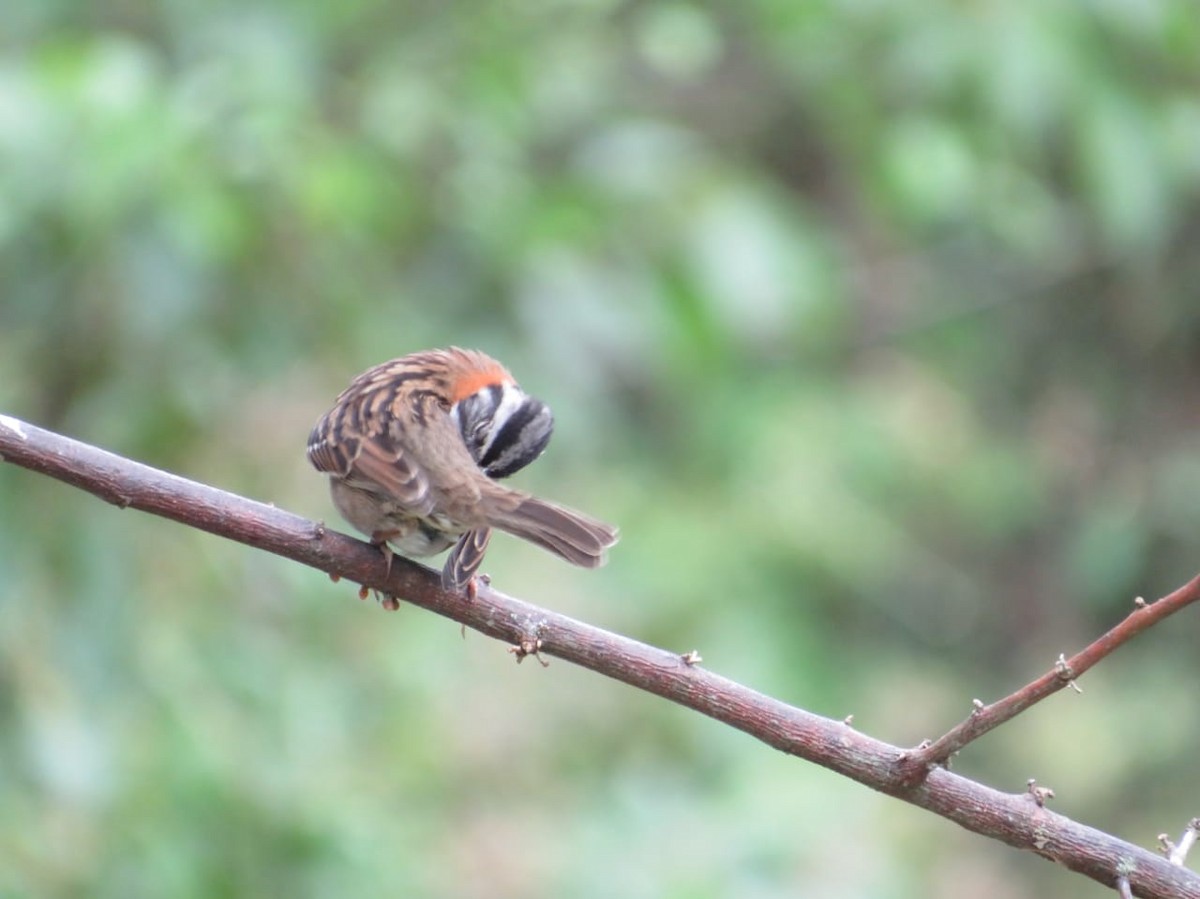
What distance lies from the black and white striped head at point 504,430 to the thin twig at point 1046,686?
1422 mm

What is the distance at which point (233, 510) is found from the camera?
2.54 meters

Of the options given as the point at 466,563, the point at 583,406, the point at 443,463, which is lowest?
the point at 466,563

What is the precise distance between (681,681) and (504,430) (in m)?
1.27

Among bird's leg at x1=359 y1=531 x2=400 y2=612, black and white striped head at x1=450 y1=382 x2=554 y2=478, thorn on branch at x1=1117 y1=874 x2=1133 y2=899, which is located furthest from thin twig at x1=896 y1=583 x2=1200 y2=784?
black and white striped head at x1=450 y1=382 x2=554 y2=478

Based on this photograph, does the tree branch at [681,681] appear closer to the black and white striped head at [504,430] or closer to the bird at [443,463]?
the bird at [443,463]

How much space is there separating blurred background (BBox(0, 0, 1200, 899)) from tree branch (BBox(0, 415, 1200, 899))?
1.31 metres

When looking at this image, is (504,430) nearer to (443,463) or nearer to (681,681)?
(443,463)

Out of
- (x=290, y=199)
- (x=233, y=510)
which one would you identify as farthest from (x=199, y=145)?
(x=233, y=510)

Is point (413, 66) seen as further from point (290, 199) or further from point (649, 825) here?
point (649, 825)

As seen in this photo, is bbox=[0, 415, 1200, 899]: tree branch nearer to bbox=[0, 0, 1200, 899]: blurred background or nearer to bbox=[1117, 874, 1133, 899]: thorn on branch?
bbox=[1117, 874, 1133, 899]: thorn on branch

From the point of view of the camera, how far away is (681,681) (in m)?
2.42

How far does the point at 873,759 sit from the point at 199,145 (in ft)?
7.57

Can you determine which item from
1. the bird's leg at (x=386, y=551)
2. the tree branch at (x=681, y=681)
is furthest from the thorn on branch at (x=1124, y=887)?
the bird's leg at (x=386, y=551)

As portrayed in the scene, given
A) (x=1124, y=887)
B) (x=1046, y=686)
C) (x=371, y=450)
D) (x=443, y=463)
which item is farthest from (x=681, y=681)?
(x=371, y=450)
